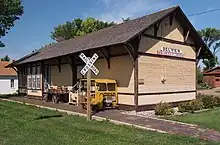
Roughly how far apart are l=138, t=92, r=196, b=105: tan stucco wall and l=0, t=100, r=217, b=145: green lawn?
434 cm

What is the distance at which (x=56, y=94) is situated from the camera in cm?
2138

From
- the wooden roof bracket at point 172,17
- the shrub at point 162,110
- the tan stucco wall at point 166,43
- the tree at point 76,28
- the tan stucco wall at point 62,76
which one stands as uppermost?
the tree at point 76,28

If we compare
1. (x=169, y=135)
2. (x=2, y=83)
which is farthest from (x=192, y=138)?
(x=2, y=83)

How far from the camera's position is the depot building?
15867 millimetres

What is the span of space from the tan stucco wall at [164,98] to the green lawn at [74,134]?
434 centimetres

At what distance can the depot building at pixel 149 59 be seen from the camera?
52.1ft

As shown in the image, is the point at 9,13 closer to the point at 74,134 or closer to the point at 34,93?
the point at 34,93

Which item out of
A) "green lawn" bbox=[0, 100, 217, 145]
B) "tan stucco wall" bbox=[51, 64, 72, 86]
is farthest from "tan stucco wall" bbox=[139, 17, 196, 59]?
"tan stucco wall" bbox=[51, 64, 72, 86]

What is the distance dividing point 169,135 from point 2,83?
38.0 meters

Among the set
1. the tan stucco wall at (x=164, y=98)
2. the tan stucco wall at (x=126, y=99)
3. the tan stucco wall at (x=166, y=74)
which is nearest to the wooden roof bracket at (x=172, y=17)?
the tan stucco wall at (x=166, y=74)

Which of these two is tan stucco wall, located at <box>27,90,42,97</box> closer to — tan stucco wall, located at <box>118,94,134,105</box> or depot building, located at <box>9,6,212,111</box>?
depot building, located at <box>9,6,212,111</box>

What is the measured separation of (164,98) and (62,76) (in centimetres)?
879

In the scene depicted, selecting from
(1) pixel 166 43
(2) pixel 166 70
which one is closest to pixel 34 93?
(2) pixel 166 70

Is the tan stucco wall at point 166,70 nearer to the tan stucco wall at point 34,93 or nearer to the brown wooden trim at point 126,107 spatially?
the brown wooden trim at point 126,107
